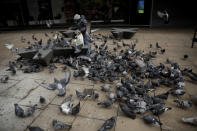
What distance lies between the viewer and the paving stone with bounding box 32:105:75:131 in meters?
2.56

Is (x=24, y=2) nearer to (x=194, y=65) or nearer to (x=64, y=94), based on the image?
(x=64, y=94)

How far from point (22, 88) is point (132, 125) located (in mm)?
2700

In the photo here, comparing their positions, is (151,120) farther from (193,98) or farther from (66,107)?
(66,107)

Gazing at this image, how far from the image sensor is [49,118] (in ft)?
8.92

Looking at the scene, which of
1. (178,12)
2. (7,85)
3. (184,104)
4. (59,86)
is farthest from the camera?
(178,12)

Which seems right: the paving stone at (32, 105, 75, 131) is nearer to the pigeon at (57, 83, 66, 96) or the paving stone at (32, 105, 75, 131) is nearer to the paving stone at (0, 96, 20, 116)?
the pigeon at (57, 83, 66, 96)

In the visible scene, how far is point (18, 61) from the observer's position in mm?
5461

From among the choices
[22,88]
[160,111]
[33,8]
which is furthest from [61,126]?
[33,8]

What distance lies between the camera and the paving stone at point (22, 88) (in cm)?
A: 348

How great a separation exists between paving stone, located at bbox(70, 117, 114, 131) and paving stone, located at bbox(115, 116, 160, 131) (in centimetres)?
30

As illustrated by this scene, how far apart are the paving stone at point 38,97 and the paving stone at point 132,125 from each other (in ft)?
4.92

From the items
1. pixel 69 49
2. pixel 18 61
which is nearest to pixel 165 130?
pixel 69 49

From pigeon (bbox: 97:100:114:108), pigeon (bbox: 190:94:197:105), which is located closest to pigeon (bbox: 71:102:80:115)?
pigeon (bbox: 97:100:114:108)

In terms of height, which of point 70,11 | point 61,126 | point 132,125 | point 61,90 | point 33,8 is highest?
point 33,8
